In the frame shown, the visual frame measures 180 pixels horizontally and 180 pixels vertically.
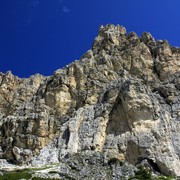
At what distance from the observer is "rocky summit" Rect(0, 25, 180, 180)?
79000mm

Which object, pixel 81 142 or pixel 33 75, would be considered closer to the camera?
pixel 81 142

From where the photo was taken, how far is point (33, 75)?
14125 cm

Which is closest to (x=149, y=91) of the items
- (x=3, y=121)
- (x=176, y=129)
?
(x=176, y=129)

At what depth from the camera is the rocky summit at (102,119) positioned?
79000 millimetres

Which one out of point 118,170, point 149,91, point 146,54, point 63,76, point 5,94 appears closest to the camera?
point 118,170

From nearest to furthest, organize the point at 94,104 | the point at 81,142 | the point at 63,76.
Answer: the point at 81,142
the point at 94,104
the point at 63,76

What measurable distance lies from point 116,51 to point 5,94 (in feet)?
149

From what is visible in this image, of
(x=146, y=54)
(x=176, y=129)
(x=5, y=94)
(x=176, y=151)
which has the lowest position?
(x=176, y=151)

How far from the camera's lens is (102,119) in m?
92.6

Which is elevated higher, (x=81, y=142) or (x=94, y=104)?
(x=94, y=104)

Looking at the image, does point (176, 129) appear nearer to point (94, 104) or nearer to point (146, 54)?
point (94, 104)

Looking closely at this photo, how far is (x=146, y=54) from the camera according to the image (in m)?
125

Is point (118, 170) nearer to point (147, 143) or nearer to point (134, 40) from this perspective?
point (147, 143)

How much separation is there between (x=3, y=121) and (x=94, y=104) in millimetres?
27362
